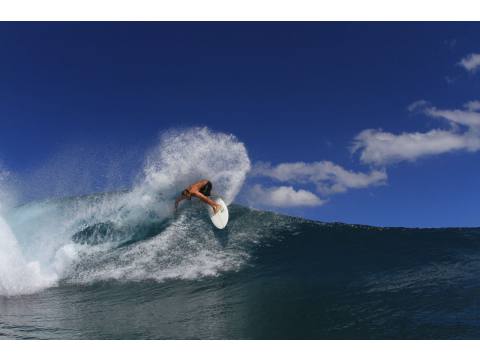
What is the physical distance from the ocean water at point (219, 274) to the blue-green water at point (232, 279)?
0.12 ft

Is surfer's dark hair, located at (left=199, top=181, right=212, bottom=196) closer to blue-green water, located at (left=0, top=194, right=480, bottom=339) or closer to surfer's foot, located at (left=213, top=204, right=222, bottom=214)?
surfer's foot, located at (left=213, top=204, right=222, bottom=214)

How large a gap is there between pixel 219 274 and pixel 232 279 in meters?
0.49

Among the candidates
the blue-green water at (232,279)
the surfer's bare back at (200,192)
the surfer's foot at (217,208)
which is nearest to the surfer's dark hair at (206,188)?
the surfer's bare back at (200,192)

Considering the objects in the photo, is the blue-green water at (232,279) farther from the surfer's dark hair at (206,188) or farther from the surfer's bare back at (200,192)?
the surfer's dark hair at (206,188)

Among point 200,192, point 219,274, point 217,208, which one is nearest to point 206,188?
point 200,192

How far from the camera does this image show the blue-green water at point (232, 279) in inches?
241

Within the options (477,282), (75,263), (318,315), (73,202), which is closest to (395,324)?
(318,315)

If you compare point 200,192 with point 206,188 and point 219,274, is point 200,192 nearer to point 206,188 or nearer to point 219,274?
point 206,188

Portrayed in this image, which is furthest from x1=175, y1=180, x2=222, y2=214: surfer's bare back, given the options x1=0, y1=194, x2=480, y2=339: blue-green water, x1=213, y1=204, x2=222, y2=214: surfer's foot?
x1=0, y1=194, x2=480, y2=339: blue-green water

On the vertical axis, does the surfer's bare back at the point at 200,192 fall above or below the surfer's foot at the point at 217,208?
above

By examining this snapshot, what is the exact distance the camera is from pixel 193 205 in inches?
566

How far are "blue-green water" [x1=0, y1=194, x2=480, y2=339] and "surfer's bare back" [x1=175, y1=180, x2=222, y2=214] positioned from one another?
1399 mm

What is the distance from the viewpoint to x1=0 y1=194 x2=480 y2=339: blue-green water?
20.1 ft

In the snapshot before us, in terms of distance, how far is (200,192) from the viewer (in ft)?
35.6
